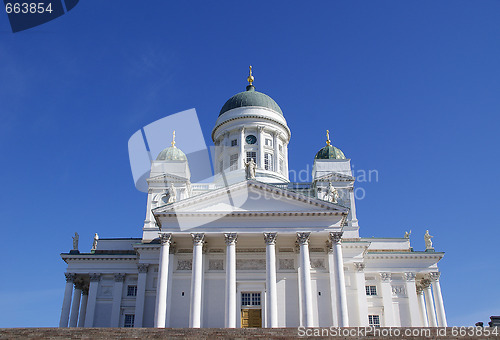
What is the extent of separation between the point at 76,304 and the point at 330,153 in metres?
25.9

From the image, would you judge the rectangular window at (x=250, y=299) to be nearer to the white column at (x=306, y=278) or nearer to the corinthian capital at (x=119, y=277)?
the white column at (x=306, y=278)

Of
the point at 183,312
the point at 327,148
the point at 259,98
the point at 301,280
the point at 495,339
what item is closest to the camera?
the point at 495,339

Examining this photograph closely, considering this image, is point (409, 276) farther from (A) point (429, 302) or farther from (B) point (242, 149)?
(B) point (242, 149)

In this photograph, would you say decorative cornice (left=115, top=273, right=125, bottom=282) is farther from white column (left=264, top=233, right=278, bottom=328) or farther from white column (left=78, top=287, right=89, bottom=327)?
white column (left=264, top=233, right=278, bottom=328)

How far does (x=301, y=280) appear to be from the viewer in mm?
29328

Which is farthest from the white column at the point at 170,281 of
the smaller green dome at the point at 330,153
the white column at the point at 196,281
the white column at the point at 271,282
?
the smaller green dome at the point at 330,153

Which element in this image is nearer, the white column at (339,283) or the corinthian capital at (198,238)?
the white column at (339,283)

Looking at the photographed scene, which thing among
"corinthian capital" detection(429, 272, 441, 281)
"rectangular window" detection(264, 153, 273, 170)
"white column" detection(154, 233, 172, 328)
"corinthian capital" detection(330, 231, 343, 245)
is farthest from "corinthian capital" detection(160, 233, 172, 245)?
"corinthian capital" detection(429, 272, 441, 281)

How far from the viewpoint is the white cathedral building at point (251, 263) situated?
98.7 ft

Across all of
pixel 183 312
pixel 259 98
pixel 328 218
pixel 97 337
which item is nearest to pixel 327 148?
pixel 259 98

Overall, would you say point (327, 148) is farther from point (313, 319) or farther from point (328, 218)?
point (313, 319)

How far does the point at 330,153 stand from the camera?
43125 millimetres

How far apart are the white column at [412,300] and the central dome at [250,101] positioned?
2117 centimetres

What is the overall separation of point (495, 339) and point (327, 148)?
85.4 feet
